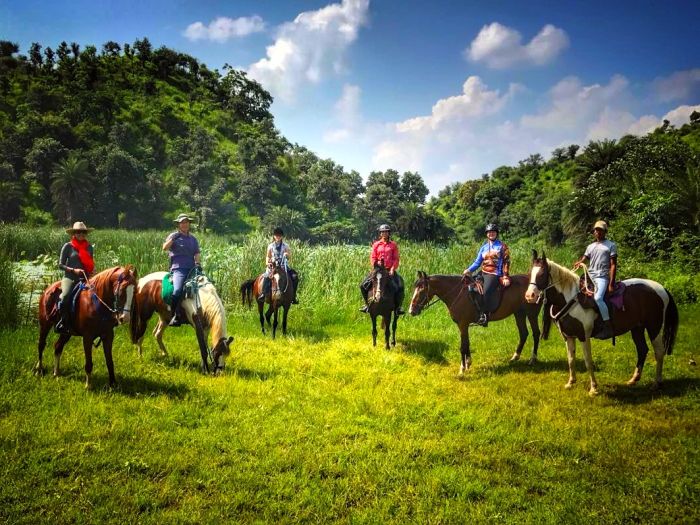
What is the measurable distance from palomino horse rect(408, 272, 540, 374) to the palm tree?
5882 cm

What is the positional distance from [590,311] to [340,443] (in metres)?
5.24

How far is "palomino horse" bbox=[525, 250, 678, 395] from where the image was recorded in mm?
6863

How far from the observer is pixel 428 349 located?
382 inches

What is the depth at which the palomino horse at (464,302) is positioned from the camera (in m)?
8.34

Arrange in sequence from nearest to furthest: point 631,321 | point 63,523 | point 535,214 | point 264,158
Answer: point 63,523
point 631,321
point 535,214
point 264,158

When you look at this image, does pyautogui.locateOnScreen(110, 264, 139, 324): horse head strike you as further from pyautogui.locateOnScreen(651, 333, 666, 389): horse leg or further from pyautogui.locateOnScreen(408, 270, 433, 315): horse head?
pyautogui.locateOnScreen(651, 333, 666, 389): horse leg

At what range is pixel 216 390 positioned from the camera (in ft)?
21.4

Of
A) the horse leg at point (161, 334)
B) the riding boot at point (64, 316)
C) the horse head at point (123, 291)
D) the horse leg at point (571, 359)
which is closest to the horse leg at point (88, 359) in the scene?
the riding boot at point (64, 316)

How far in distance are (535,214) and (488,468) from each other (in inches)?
2226

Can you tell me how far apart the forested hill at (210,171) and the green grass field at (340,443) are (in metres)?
18.2

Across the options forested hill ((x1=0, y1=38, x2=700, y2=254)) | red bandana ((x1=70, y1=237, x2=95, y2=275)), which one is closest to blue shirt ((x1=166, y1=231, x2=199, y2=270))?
red bandana ((x1=70, y1=237, x2=95, y2=275))

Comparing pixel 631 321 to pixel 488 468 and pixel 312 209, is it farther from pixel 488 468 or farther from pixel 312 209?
pixel 312 209

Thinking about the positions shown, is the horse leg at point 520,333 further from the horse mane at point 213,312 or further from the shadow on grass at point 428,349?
the horse mane at point 213,312

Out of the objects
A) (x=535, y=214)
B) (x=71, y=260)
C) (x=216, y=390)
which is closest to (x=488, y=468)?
(x=216, y=390)
